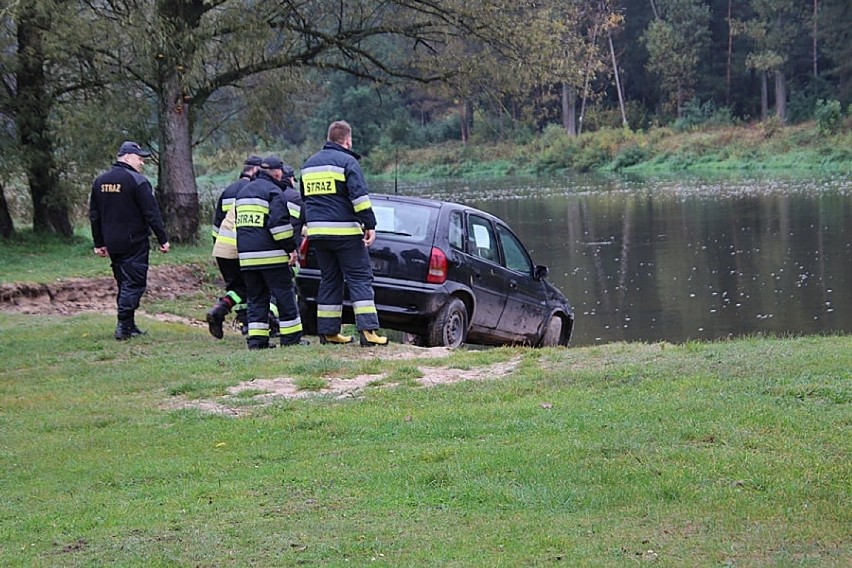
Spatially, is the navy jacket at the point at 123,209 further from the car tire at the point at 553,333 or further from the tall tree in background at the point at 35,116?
the tall tree in background at the point at 35,116

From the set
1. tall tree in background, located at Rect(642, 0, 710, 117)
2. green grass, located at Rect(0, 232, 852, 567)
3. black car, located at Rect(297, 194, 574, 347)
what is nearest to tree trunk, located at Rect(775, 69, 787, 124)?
tall tree in background, located at Rect(642, 0, 710, 117)

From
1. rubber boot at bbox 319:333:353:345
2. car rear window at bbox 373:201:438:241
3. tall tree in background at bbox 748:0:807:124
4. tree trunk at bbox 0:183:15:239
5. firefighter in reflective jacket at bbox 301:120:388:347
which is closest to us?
firefighter in reflective jacket at bbox 301:120:388:347

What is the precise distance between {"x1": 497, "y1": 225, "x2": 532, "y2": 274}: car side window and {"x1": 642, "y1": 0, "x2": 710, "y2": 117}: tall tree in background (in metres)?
68.9

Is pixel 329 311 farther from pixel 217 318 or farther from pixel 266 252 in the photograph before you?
pixel 217 318

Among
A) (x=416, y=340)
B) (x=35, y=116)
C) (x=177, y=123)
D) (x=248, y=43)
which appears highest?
(x=248, y=43)

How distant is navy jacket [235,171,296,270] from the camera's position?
1115 cm

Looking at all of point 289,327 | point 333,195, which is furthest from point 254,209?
point 289,327

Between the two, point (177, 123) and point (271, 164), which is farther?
point (177, 123)

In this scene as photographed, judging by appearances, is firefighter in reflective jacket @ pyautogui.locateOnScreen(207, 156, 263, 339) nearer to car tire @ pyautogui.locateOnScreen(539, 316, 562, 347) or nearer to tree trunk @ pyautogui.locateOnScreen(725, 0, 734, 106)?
car tire @ pyautogui.locateOnScreen(539, 316, 562, 347)

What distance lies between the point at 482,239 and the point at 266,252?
9.47 ft

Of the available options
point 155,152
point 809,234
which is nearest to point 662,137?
point 809,234

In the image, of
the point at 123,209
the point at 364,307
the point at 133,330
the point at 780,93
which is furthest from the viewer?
the point at 780,93

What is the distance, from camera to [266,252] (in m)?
11.2

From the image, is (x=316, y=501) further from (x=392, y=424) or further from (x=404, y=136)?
(x=404, y=136)
